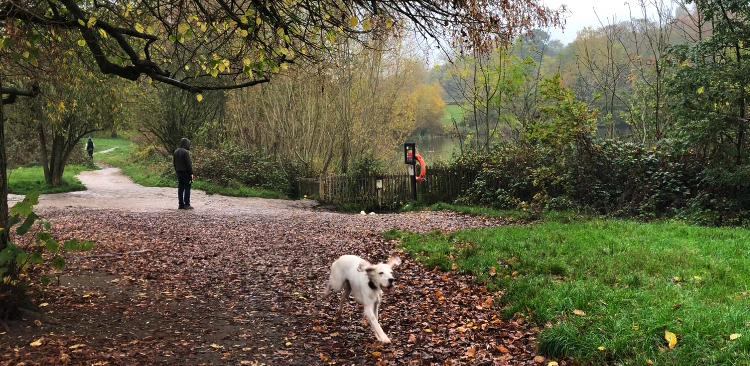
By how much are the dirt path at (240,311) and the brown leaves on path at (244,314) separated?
0.6 inches

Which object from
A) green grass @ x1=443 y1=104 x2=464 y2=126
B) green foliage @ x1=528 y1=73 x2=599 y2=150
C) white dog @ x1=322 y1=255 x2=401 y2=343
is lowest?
white dog @ x1=322 y1=255 x2=401 y2=343

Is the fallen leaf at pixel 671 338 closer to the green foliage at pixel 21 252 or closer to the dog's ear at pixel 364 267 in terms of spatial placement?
the dog's ear at pixel 364 267

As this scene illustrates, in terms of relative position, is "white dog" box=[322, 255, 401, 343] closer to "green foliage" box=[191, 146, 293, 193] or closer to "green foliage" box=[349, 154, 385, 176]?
"green foliage" box=[349, 154, 385, 176]

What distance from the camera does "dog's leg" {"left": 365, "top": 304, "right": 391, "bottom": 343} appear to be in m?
4.62

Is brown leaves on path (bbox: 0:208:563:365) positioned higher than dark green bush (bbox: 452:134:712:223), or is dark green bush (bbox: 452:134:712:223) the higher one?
dark green bush (bbox: 452:134:712:223)

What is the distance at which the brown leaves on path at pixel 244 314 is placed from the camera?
452cm

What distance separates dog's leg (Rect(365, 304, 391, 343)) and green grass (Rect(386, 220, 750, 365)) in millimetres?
1382

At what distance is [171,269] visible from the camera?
301 inches

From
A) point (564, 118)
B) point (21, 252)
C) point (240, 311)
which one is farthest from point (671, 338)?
point (564, 118)

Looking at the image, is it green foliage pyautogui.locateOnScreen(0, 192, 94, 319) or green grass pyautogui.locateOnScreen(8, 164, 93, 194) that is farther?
green grass pyautogui.locateOnScreen(8, 164, 93, 194)

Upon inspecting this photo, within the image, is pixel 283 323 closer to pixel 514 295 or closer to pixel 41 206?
pixel 514 295

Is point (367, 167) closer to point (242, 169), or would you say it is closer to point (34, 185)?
point (242, 169)

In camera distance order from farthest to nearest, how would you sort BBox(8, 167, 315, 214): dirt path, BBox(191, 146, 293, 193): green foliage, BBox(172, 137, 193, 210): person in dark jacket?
BBox(191, 146, 293, 193): green foliage → BBox(8, 167, 315, 214): dirt path → BBox(172, 137, 193, 210): person in dark jacket

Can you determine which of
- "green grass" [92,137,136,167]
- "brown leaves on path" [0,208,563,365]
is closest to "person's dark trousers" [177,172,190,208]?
"brown leaves on path" [0,208,563,365]
